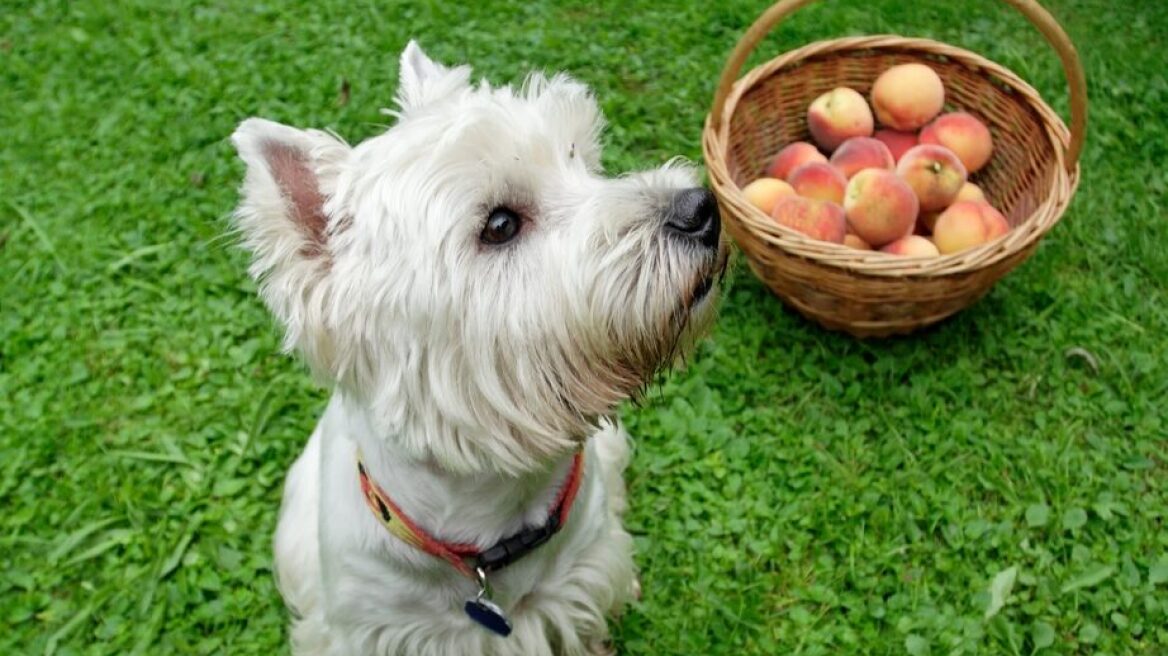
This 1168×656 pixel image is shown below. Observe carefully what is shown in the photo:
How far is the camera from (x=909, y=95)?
3.89 m

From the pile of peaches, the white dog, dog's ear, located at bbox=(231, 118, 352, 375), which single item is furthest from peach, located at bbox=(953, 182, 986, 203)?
dog's ear, located at bbox=(231, 118, 352, 375)

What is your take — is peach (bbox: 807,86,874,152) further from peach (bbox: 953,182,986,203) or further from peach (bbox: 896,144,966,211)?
peach (bbox: 953,182,986,203)

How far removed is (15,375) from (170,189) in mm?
1035

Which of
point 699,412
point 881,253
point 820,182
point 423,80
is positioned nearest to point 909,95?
point 820,182

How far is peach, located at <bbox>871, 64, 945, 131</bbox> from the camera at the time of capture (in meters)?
3.88

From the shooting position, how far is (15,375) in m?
3.88

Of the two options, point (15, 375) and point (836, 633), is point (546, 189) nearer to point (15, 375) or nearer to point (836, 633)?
point (836, 633)

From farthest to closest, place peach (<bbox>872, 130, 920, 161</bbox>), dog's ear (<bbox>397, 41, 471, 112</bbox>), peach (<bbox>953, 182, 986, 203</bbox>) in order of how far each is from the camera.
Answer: peach (<bbox>872, 130, 920, 161</bbox>), peach (<bbox>953, 182, 986, 203</bbox>), dog's ear (<bbox>397, 41, 471, 112</bbox>)

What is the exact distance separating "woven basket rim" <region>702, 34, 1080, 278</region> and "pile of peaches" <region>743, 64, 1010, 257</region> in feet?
0.56

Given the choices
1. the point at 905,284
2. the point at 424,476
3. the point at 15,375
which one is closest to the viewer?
the point at 424,476

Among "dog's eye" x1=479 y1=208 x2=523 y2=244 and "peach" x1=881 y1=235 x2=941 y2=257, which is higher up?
"dog's eye" x1=479 y1=208 x2=523 y2=244

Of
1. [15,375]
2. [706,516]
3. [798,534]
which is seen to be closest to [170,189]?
[15,375]

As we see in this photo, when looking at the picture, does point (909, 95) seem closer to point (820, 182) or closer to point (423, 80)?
point (820, 182)

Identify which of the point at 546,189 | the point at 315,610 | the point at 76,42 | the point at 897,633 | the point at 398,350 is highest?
the point at 546,189
